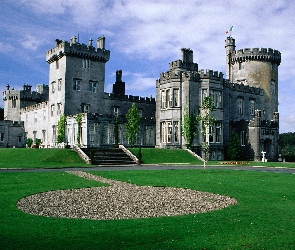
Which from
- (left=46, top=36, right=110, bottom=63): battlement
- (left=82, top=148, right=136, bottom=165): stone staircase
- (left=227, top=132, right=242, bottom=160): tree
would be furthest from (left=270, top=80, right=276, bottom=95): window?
(left=82, top=148, right=136, bottom=165): stone staircase

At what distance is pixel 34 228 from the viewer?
29.5ft

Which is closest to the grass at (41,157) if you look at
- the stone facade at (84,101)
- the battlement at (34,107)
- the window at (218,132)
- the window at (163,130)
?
the stone facade at (84,101)

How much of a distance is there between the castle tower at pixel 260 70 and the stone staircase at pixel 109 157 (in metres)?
28.7

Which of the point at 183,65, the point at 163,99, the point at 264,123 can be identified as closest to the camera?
the point at 163,99

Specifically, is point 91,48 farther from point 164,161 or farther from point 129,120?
point 164,161

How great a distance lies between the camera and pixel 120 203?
13.0m

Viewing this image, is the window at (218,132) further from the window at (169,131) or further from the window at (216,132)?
the window at (169,131)

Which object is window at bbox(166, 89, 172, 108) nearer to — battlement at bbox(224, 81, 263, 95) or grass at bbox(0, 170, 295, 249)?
battlement at bbox(224, 81, 263, 95)

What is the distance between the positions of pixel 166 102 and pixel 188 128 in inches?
216

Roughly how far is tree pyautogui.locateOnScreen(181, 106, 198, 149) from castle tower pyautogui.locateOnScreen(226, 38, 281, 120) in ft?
59.0

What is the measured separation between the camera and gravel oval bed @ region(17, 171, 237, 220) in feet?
36.7

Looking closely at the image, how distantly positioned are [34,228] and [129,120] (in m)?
40.5

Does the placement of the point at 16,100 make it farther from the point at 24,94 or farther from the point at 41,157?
the point at 41,157

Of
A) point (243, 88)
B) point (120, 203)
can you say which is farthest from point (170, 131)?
point (120, 203)
